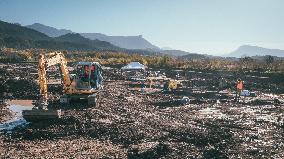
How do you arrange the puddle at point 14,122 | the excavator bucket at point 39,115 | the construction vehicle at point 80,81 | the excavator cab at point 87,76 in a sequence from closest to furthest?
1. the puddle at point 14,122
2. the excavator bucket at point 39,115
3. the construction vehicle at point 80,81
4. the excavator cab at point 87,76

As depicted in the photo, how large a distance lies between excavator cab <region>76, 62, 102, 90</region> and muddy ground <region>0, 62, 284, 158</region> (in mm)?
1279

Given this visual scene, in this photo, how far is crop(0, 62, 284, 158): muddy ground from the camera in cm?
1455

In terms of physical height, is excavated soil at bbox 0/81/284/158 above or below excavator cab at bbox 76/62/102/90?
below

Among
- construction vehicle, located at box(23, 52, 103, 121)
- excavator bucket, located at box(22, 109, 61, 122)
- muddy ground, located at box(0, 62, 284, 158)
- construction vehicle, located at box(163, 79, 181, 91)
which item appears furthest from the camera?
construction vehicle, located at box(163, 79, 181, 91)

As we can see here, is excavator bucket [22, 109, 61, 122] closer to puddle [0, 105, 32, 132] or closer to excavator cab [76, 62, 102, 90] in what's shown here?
puddle [0, 105, 32, 132]

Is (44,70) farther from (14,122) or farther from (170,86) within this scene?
(170,86)

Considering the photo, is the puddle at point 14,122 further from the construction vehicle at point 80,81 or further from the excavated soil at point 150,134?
the construction vehicle at point 80,81

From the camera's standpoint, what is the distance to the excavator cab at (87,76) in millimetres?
23359

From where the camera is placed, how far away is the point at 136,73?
164 ft

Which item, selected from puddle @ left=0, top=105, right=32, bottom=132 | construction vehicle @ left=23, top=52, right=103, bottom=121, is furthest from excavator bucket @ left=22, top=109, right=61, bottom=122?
construction vehicle @ left=23, top=52, right=103, bottom=121

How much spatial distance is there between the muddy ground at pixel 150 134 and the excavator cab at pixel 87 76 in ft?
4.19

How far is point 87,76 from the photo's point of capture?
23.5m

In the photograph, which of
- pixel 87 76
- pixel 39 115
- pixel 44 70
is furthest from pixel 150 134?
pixel 87 76

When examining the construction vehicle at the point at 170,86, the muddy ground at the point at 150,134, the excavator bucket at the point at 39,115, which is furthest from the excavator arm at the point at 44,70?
the construction vehicle at the point at 170,86
